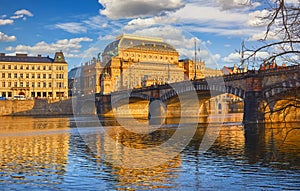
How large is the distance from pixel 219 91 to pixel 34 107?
7751cm

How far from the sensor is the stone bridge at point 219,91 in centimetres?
5791

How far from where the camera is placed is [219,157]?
91.7ft

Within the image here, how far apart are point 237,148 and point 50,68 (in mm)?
133166

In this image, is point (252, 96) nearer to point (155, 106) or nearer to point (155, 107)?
point (155, 106)

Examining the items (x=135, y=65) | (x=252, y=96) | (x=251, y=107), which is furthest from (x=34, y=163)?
(x=135, y=65)

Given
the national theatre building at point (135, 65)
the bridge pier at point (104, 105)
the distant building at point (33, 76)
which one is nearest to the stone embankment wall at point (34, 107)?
the bridge pier at point (104, 105)

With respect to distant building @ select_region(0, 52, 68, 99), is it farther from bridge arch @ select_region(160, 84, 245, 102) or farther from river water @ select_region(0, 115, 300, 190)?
river water @ select_region(0, 115, 300, 190)

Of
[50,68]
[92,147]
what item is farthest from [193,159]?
[50,68]

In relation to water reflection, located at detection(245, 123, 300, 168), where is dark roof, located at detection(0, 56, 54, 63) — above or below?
above

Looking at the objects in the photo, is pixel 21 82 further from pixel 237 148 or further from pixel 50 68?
pixel 237 148

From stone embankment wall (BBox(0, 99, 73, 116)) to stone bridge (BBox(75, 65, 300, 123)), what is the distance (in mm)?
17926

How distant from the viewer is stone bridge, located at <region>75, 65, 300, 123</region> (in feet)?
190

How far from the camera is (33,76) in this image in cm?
15512

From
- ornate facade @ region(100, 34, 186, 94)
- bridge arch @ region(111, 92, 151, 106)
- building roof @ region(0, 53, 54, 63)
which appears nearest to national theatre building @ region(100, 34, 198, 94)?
ornate facade @ region(100, 34, 186, 94)
